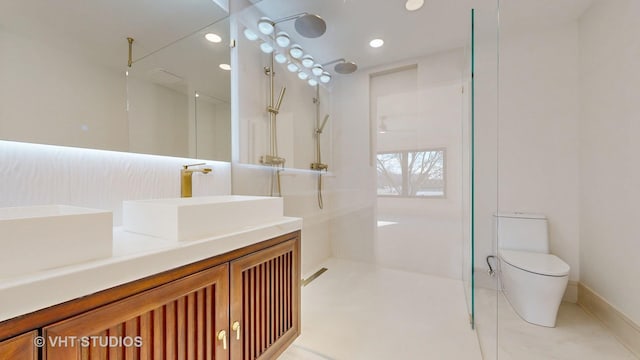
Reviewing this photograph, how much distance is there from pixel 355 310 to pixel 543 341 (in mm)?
1175

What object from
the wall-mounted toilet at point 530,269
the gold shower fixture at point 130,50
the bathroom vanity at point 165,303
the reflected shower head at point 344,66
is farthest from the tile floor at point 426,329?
the reflected shower head at point 344,66

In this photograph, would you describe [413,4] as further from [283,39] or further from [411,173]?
[411,173]

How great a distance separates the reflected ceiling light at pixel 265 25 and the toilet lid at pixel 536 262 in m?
2.53

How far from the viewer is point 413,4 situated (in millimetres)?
1753

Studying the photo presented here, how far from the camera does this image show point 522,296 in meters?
1.64

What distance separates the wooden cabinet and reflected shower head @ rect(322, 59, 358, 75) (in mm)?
1858

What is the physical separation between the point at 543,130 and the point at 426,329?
74.3 inches

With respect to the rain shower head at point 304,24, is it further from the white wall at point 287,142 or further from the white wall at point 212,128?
the white wall at point 212,128

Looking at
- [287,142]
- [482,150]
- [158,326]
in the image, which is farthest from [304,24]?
[158,326]

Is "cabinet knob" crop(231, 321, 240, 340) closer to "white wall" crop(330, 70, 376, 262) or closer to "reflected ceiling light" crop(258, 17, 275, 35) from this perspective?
"white wall" crop(330, 70, 376, 262)

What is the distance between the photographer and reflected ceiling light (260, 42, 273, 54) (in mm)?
1914

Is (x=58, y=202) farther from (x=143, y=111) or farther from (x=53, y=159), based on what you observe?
(x=143, y=111)

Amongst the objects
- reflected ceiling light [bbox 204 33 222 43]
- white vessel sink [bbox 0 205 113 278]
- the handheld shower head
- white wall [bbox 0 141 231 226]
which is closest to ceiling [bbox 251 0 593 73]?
reflected ceiling light [bbox 204 33 222 43]

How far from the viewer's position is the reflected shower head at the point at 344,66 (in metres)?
2.36
